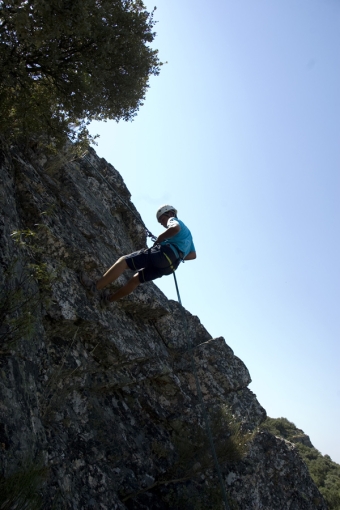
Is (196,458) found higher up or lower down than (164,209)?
lower down

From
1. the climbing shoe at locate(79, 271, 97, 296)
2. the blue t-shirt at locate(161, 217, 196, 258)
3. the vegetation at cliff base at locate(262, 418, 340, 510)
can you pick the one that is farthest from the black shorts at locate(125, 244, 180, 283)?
the vegetation at cliff base at locate(262, 418, 340, 510)

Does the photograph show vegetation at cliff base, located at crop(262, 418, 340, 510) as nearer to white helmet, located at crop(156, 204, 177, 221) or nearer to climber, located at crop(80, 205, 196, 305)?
climber, located at crop(80, 205, 196, 305)

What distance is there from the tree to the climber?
9.48 ft

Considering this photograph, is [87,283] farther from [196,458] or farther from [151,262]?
[196,458]

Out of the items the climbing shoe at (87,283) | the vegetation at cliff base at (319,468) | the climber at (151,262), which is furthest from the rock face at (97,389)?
the vegetation at cliff base at (319,468)

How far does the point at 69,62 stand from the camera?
7.24 meters

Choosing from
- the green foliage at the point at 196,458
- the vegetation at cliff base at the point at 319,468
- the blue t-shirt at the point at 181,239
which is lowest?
the green foliage at the point at 196,458

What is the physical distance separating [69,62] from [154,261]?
417 centimetres

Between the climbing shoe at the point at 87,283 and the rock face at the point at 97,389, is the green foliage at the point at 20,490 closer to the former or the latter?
the rock face at the point at 97,389

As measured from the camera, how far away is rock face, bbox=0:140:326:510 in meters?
4.16

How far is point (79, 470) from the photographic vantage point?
481cm

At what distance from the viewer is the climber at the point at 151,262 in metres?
7.15

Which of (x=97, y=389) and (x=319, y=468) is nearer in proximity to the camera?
(x=97, y=389)

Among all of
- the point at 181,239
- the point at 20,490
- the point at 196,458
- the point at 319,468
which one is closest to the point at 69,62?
the point at 181,239
